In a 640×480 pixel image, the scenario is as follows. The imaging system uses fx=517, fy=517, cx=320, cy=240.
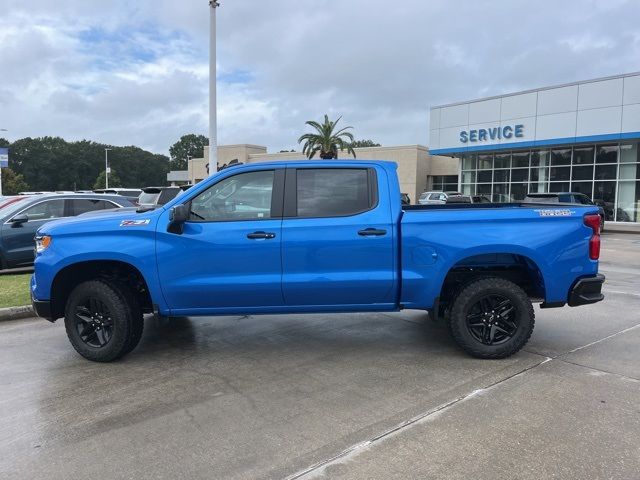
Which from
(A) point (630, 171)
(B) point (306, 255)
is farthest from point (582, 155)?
(B) point (306, 255)

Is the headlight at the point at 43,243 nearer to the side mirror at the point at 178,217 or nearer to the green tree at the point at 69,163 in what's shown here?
the side mirror at the point at 178,217

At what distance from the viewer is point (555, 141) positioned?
28.1 meters

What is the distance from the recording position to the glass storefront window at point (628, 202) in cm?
2689

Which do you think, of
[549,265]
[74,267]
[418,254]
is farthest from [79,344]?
[549,265]

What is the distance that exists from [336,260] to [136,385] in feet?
6.86

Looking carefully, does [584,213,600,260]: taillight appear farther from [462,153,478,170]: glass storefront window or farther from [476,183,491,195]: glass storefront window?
[462,153,478,170]: glass storefront window

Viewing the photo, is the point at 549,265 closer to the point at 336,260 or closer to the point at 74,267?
the point at 336,260

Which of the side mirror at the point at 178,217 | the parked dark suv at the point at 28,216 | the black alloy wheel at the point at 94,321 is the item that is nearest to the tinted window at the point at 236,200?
the side mirror at the point at 178,217

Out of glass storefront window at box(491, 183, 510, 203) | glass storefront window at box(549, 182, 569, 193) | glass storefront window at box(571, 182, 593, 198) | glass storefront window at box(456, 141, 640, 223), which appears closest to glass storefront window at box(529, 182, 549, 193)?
glass storefront window at box(456, 141, 640, 223)

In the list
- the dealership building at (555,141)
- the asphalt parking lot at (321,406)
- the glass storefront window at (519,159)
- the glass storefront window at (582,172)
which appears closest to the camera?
the asphalt parking lot at (321,406)

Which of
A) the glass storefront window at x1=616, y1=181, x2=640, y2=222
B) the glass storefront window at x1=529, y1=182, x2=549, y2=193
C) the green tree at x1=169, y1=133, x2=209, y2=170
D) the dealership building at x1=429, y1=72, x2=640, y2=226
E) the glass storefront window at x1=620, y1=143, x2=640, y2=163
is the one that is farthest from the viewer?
the green tree at x1=169, y1=133, x2=209, y2=170

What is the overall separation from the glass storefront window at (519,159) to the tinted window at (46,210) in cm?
2711

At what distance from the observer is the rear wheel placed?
16.3 ft

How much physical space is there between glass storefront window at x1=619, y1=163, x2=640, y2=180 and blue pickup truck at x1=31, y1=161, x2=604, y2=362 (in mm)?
25735
